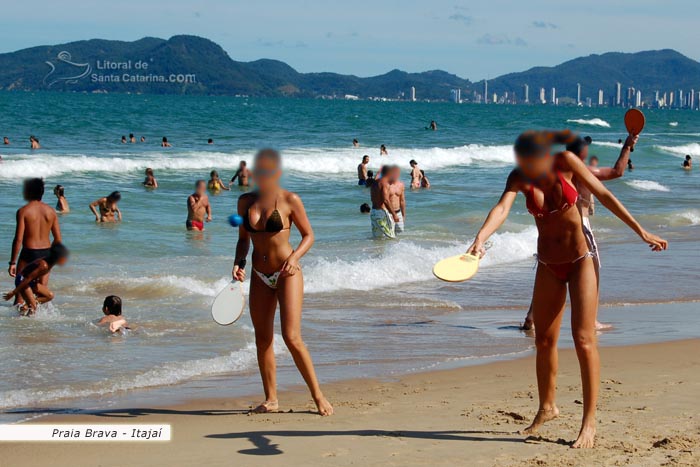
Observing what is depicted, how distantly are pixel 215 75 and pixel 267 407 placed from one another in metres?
170

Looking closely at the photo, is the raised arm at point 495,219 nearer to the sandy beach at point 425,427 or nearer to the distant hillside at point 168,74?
the sandy beach at point 425,427

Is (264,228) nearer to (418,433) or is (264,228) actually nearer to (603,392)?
(418,433)

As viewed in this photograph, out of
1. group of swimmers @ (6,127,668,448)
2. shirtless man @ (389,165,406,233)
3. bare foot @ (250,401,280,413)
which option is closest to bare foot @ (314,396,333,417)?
group of swimmers @ (6,127,668,448)

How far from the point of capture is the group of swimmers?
4.93 metres

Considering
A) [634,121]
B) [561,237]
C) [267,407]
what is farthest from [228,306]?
[634,121]

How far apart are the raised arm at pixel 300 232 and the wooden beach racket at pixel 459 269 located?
98cm

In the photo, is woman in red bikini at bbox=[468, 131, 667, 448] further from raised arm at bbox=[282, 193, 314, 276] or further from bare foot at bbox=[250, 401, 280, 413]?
bare foot at bbox=[250, 401, 280, 413]

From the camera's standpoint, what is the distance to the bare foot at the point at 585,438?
5094mm

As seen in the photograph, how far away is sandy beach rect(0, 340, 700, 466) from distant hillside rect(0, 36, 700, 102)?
459 feet

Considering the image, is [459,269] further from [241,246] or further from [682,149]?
[682,149]

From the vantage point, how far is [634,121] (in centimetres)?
584

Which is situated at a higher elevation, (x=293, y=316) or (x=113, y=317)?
(x=293, y=316)

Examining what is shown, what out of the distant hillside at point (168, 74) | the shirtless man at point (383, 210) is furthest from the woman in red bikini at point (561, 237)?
the distant hillside at point (168, 74)

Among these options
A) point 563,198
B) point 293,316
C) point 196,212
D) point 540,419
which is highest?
point 563,198
